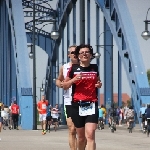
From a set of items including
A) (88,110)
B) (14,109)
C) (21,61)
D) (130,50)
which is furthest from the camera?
(14,109)

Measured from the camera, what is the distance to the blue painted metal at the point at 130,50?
119 ft

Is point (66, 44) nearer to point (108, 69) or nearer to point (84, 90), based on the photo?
point (108, 69)

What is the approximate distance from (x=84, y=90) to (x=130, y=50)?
24.6 metres

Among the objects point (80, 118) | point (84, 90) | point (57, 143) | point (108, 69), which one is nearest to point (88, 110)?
point (80, 118)

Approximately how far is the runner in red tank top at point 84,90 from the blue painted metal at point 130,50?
2370cm

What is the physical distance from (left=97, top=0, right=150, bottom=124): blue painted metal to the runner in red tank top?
23702 millimetres

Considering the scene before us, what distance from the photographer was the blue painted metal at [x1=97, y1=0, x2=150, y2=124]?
36219mm

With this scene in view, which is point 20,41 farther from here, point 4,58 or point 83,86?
point 83,86

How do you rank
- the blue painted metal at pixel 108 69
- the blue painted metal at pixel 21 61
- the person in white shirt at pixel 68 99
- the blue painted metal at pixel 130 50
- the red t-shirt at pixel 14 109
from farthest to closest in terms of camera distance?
the blue painted metal at pixel 108 69 → the red t-shirt at pixel 14 109 → the blue painted metal at pixel 21 61 → the blue painted metal at pixel 130 50 → the person in white shirt at pixel 68 99

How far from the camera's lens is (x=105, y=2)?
41.3 metres

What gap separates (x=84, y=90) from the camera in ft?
39.9

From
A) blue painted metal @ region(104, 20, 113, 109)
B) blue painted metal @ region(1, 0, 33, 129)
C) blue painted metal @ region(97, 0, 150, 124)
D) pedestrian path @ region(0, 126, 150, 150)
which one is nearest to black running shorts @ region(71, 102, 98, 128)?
pedestrian path @ region(0, 126, 150, 150)

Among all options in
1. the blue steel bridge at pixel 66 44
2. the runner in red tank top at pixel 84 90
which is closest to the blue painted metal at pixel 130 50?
the blue steel bridge at pixel 66 44

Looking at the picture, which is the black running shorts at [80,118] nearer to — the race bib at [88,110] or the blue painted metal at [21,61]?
the race bib at [88,110]
